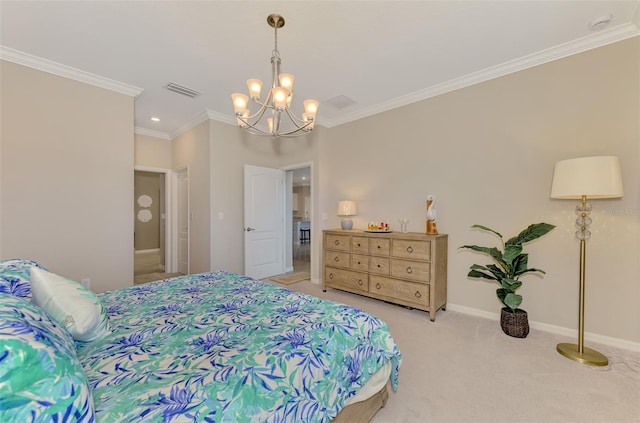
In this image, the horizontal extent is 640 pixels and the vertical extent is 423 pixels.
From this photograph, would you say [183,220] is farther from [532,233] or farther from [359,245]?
[532,233]

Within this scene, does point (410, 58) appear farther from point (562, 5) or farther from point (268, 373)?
point (268, 373)

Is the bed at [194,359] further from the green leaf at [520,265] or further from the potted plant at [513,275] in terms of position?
the green leaf at [520,265]

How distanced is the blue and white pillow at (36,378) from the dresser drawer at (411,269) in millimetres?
2848

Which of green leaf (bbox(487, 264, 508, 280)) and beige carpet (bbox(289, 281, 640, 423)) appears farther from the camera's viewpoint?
green leaf (bbox(487, 264, 508, 280))

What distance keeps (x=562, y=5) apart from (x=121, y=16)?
11.5 ft

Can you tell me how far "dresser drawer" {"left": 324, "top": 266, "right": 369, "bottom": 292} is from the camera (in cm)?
344

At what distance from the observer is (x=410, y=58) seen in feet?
8.63

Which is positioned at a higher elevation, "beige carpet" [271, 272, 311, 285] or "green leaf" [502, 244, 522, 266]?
"green leaf" [502, 244, 522, 266]

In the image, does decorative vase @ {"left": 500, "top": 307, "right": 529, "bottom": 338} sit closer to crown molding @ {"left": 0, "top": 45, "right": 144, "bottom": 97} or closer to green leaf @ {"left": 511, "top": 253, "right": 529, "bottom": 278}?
green leaf @ {"left": 511, "top": 253, "right": 529, "bottom": 278}

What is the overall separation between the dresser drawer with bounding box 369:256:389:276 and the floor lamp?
1.66 m

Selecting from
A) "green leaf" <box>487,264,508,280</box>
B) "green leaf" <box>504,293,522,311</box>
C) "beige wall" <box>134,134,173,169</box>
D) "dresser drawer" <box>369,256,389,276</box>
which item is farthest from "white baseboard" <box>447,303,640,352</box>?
"beige wall" <box>134,134,173,169</box>

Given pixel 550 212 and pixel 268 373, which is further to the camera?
pixel 550 212

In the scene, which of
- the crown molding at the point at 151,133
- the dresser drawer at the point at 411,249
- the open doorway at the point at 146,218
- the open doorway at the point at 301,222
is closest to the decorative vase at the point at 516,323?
the dresser drawer at the point at 411,249

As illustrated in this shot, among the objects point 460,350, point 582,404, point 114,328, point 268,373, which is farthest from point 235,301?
point 582,404
